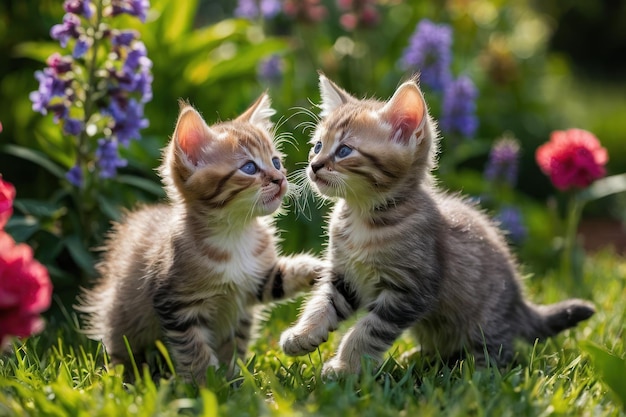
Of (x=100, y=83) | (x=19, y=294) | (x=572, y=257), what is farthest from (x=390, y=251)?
(x=572, y=257)

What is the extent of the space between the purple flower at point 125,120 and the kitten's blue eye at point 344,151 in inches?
52.0

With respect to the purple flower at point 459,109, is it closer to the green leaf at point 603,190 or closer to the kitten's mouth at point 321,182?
the green leaf at point 603,190

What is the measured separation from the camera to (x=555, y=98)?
379 inches

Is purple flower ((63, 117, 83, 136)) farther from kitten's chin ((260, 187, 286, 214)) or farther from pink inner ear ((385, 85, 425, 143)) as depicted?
pink inner ear ((385, 85, 425, 143))

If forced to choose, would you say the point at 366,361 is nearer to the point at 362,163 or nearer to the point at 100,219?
the point at 362,163

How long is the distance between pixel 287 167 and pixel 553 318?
1.98m

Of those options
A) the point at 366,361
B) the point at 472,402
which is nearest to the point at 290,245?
the point at 366,361

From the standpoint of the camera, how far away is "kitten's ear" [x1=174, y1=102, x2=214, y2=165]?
3.01 m

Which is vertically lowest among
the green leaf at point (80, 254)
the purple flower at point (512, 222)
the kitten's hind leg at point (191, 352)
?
the purple flower at point (512, 222)

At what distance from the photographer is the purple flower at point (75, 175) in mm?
4059

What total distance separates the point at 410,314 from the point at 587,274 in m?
2.51

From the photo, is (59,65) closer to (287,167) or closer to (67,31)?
(67,31)

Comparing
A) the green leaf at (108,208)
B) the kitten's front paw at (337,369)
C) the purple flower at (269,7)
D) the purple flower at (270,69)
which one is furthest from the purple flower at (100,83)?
the purple flower at (269,7)

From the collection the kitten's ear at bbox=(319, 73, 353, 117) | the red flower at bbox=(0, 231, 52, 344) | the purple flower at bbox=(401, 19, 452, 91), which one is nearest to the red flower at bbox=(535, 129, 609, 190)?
the purple flower at bbox=(401, 19, 452, 91)
